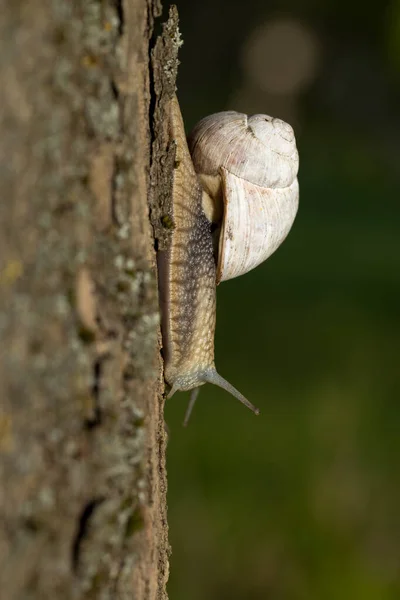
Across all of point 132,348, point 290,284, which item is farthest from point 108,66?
point 290,284

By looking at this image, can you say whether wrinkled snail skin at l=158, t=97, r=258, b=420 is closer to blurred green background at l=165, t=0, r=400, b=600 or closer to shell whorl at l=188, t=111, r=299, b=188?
shell whorl at l=188, t=111, r=299, b=188

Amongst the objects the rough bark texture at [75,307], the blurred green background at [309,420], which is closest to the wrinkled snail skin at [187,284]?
the rough bark texture at [75,307]

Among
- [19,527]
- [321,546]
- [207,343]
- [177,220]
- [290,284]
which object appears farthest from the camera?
[290,284]

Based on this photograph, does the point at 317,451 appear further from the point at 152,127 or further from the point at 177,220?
the point at 152,127

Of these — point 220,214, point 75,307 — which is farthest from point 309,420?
point 75,307

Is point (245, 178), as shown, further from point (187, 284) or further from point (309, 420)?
point (309, 420)

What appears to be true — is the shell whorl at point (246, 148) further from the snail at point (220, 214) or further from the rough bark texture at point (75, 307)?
the rough bark texture at point (75, 307)
